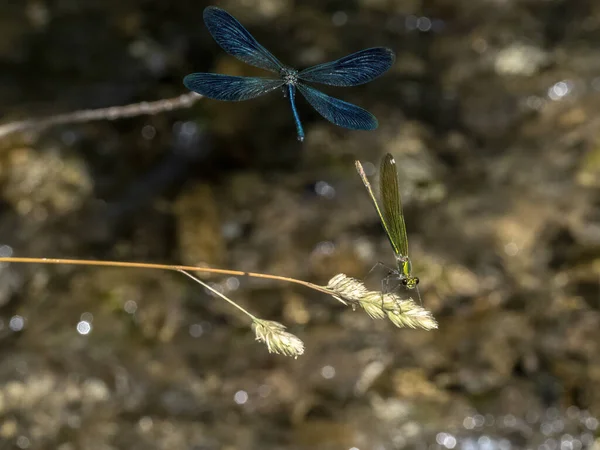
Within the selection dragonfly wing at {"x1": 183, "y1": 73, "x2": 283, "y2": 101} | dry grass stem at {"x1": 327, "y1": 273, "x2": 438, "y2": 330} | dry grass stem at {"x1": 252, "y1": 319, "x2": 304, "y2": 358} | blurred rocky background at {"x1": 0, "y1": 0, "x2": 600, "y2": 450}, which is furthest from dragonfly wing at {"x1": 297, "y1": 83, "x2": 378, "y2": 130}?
blurred rocky background at {"x1": 0, "y1": 0, "x2": 600, "y2": 450}

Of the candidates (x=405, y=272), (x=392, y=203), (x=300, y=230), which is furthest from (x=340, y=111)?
(x=300, y=230)

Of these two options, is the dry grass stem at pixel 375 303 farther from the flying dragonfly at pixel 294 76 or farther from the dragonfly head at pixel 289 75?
the dragonfly head at pixel 289 75

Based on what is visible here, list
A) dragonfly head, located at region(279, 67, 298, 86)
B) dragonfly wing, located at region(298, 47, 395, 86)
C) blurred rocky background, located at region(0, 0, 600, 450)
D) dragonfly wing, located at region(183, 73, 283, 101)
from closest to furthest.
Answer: dragonfly wing, located at region(183, 73, 283, 101)
dragonfly wing, located at region(298, 47, 395, 86)
dragonfly head, located at region(279, 67, 298, 86)
blurred rocky background, located at region(0, 0, 600, 450)

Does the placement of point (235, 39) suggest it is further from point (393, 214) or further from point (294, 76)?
point (393, 214)

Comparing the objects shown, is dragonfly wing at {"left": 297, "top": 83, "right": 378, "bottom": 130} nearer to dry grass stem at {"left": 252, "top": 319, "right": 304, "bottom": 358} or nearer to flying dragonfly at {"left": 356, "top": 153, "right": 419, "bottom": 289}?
flying dragonfly at {"left": 356, "top": 153, "right": 419, "bottom": 289}

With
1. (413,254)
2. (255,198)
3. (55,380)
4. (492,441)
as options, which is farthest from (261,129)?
(492,441)

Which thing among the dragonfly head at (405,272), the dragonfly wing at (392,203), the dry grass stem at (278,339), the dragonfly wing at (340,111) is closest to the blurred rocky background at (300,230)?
the dragonfly head at (405,272)

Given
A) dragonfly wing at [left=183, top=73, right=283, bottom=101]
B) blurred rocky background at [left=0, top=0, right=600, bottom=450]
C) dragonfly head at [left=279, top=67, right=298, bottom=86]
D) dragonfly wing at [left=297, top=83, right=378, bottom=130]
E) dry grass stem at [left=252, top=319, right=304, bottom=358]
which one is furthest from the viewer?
blurred rocky background at [left=0, top=0, right=600, bottom=450]
